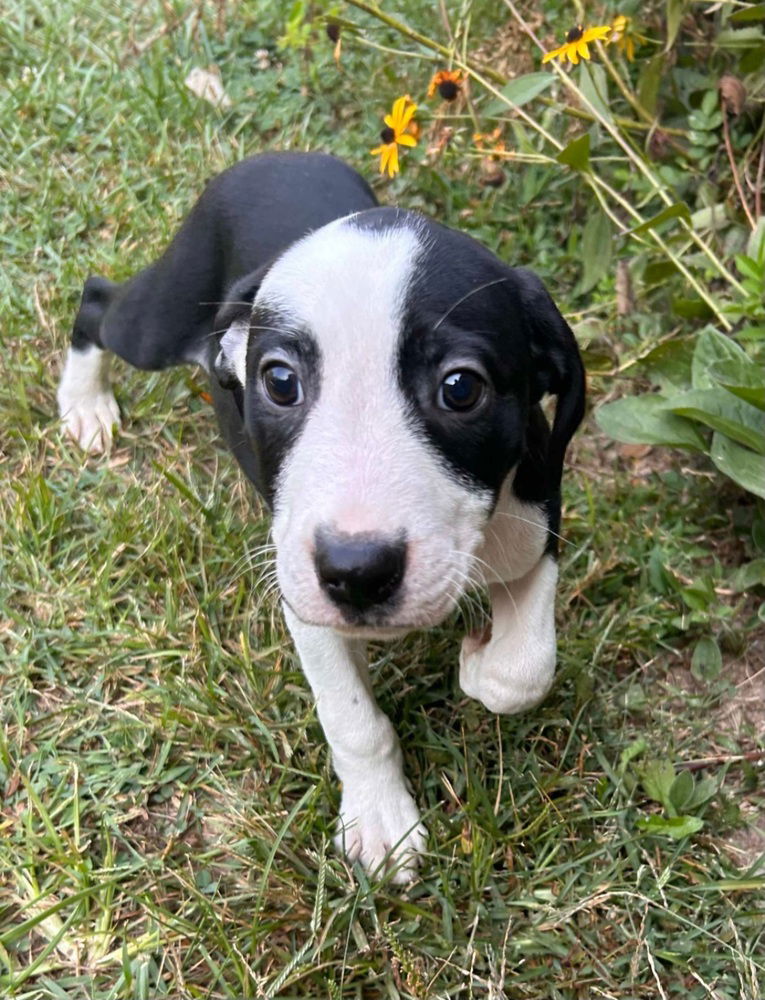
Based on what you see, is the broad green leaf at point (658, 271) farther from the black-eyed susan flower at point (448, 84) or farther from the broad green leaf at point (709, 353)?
the black-eyed susan flower at point (448, 84)

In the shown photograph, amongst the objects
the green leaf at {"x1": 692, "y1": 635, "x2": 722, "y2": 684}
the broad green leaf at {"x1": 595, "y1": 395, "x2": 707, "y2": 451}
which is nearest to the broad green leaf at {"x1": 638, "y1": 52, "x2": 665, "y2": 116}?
the broad green leaf at {"x1": 595, "y1": 395, "x2": 707, "y2": 451}

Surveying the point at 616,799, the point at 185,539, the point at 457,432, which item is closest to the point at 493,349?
the point at 457,432

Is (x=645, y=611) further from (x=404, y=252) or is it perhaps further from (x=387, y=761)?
(x=404, y=252)

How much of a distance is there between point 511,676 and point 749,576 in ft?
3.45

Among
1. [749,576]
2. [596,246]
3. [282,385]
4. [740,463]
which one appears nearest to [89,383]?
[282,385]

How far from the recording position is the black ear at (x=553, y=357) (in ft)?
8.45

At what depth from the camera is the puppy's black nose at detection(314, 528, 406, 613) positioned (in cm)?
201

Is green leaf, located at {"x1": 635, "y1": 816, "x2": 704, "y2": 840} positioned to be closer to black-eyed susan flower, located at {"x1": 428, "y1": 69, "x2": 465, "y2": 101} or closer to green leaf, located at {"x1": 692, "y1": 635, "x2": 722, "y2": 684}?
green leaf, located at {"x1": 692, "y1": 635, "x2": 722, "y2": 684}

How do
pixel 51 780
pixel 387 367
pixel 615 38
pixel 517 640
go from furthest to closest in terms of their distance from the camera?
pixel 615 38 < pixel 51 780 < pixel 517 640 < pixel 387 367

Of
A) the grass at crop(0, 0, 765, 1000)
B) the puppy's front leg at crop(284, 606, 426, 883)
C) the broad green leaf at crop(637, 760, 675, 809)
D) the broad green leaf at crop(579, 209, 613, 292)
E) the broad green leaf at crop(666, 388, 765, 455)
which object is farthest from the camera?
the broad green leaf at crop(579, 209, 613, 292)

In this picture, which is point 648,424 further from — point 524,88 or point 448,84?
point 448,84

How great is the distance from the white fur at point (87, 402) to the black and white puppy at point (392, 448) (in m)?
0.83

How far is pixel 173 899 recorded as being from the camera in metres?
2.84

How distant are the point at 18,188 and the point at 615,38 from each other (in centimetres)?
268
